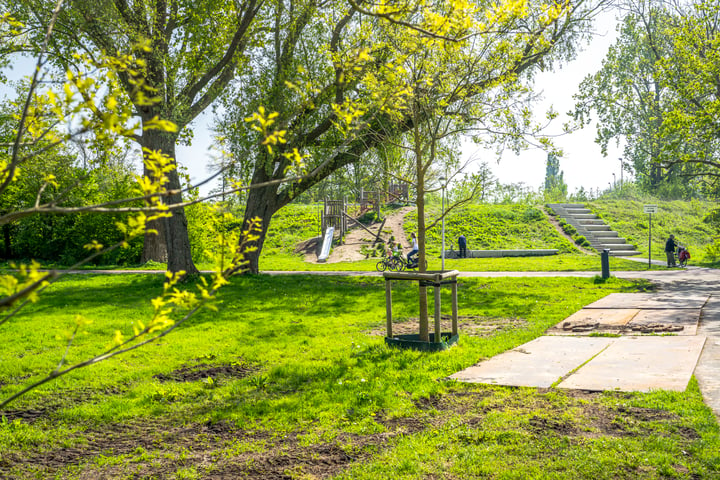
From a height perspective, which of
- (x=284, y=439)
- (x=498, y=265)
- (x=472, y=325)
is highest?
(x=498, y=265)

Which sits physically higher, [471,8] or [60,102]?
[471,8]

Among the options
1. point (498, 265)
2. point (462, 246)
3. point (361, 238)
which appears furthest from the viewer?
point (361, 238)

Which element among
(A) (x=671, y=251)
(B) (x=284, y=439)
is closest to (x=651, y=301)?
(B) (x=284, y=439)

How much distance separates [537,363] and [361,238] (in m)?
26.3

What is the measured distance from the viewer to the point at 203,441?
15.9 feet

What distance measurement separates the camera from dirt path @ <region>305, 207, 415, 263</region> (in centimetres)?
2905

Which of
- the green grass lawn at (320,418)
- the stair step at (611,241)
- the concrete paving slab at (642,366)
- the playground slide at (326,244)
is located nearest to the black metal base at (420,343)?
the green grass lawn at (320,418)

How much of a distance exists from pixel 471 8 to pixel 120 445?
5.62 meters

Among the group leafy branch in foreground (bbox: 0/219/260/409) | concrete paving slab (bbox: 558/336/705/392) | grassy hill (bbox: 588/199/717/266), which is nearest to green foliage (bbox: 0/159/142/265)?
concrete paving slab (bbox: 558/336/705/392)

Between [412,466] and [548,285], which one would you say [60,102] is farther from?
[548,285]

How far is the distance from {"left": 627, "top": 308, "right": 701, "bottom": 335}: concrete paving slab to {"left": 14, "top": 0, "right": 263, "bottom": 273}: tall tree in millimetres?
10485

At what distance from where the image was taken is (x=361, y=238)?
108ft

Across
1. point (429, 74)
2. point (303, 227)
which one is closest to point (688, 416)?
point (429, 74)

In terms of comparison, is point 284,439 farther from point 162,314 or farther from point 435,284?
point 435,284
